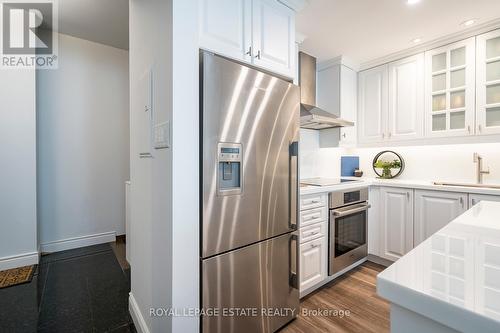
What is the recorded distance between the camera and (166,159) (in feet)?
3.83

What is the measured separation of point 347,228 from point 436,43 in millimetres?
2237

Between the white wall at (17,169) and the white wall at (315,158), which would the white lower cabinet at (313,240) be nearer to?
the white wall at (315,158)

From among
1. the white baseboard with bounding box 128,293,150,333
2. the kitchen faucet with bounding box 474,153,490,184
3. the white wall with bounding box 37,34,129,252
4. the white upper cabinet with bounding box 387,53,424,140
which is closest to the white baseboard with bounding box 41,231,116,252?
the white wall with bounding box 37,34,129,252

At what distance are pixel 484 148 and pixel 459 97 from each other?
0.63 metres

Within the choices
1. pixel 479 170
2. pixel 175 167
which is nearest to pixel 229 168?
pixel 175 167

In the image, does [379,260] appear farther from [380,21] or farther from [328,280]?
[380,21]

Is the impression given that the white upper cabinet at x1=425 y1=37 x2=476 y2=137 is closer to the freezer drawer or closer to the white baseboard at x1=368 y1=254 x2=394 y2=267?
the white baseboard at x1=368 y1=254 x2=394 y2=267

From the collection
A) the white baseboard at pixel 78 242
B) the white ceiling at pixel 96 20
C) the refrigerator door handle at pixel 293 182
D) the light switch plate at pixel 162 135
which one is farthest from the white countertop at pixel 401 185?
the white baseboard at pixel 78 242

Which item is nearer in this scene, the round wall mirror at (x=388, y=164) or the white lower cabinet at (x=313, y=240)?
the white lower cabinet at (x=313, y=240)

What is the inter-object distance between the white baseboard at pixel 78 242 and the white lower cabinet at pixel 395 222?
3546 millimetres

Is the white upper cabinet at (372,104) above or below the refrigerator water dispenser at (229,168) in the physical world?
above

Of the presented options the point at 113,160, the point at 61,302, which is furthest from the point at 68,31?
the point at 61,302

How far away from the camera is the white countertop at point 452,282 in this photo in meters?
0.37

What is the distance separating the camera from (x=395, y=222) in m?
2.50
